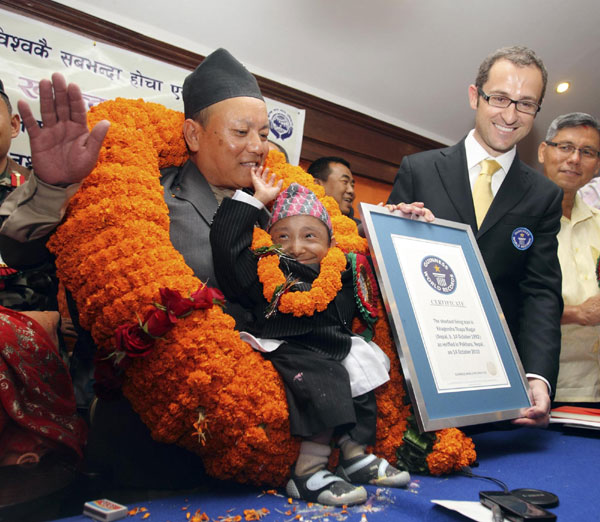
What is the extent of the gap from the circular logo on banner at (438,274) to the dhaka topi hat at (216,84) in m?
0.92

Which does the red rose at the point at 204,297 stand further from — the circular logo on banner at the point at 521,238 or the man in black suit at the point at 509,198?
the circular logo on banner at the point at 521,238

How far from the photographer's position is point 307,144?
4305 mm

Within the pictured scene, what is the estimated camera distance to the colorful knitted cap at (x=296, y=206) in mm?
1711

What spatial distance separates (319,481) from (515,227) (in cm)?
138

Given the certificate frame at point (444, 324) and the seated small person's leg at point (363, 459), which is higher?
the certificate frame at point (444, 324)

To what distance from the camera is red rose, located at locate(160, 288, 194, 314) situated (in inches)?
49.5

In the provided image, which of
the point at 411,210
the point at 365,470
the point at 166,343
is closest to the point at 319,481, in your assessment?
the point at 365,470

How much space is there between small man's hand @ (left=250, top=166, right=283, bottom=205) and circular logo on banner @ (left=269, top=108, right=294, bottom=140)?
211 cm

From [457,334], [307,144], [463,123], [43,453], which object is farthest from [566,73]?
[43,453]

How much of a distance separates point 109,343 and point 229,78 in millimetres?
1089

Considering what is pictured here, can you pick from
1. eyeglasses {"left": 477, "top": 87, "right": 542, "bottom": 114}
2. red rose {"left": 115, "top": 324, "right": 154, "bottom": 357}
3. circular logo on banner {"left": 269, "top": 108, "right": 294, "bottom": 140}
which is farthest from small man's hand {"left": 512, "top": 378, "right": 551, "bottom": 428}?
circular logo on banner {"left": 269, "top": 108, "right": 294, "bottom": 140}

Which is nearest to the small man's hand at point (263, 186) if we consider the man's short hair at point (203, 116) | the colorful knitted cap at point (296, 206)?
the colorful knitted cap at point (296, 206)

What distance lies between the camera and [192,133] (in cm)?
189

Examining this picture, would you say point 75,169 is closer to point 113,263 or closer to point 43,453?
point 113,263
